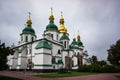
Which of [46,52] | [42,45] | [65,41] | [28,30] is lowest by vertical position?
[46,52]

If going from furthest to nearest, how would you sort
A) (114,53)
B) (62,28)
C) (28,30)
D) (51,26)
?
(62,28), (28,30), (51,26), (114,53)

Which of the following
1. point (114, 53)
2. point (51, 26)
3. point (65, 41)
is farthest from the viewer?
point (65, 41)

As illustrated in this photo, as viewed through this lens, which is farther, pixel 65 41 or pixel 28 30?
pixel 28 30

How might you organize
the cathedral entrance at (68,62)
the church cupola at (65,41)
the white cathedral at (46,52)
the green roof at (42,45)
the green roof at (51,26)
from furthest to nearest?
1. the church cupola at (65,41)
2. the green roof at (51,26)
3. the cathedral entrance at (68,62)
4. the white cathedral at (46,52)
5. the green roof at (42,45)

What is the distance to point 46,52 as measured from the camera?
39938 millimetres

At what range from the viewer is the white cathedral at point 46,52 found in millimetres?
39938

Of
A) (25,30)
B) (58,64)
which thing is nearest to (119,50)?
(58,64)

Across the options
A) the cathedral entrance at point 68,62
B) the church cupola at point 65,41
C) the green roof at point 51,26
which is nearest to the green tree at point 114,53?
the cathedral entrance at point 68,62

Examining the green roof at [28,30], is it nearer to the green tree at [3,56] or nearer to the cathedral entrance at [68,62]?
the cathedral entrance at [68,62]

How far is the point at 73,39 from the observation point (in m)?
66.6

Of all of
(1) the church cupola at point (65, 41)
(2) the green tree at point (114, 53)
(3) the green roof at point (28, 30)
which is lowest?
(2) the green tree at point (114, 53)

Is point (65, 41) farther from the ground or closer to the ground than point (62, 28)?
closer to the ground

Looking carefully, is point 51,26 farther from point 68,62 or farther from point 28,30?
point 68,62

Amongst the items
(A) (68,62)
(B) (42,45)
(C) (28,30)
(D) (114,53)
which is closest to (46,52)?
(B) (42,45)
